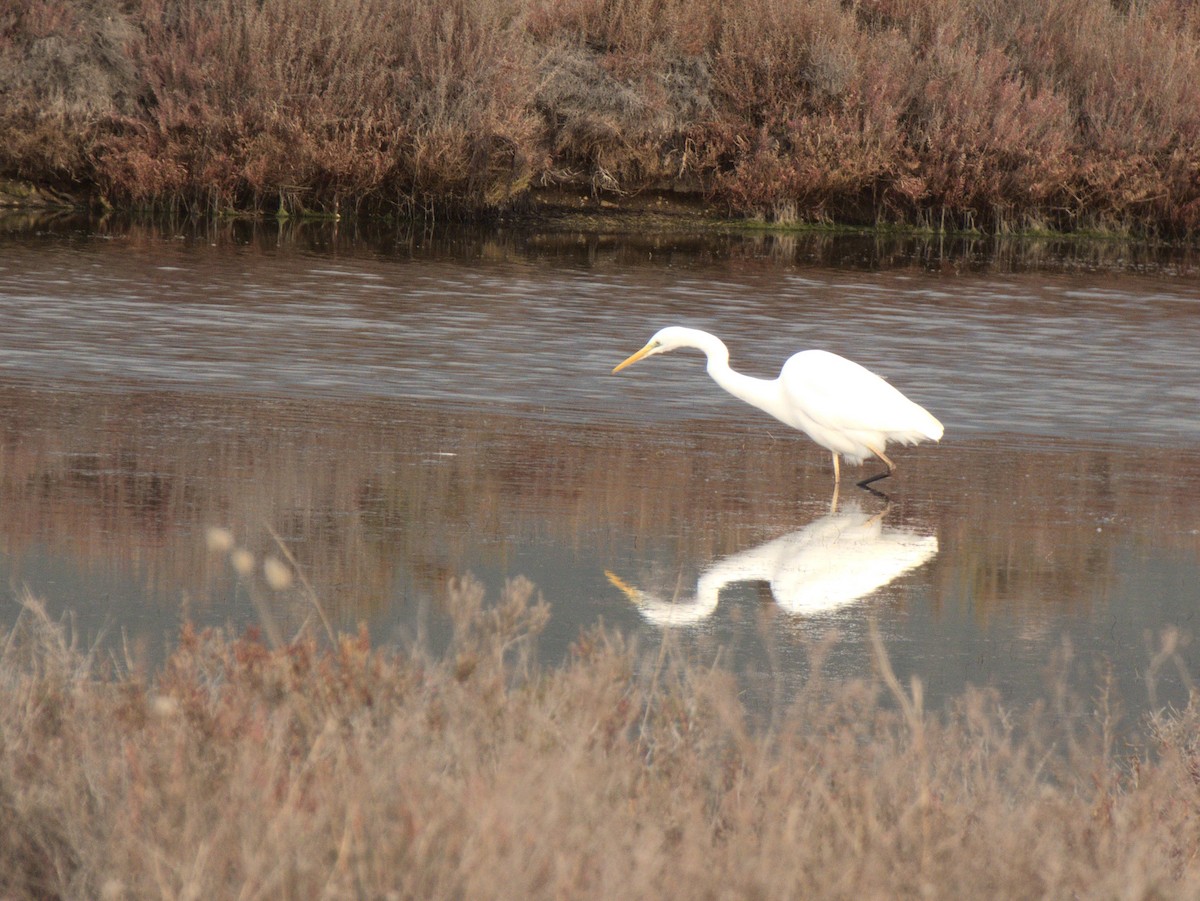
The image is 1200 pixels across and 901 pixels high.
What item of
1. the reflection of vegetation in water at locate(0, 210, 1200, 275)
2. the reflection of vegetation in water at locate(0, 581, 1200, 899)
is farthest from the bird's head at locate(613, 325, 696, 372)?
the reflection of vegetation in water at locate(0, 210, 1200, 275)

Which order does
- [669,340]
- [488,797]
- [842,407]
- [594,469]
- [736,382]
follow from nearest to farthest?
[488,797], [842,407], [594,469], [736,382], [669,340]

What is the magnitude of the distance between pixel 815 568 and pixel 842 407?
1.75 m

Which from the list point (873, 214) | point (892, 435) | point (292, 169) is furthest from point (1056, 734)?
point (873, 214)

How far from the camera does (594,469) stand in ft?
30.5

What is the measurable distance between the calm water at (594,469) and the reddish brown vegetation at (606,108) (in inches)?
303

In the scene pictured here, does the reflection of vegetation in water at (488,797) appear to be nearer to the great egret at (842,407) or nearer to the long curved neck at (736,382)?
the great egret at (842,407)

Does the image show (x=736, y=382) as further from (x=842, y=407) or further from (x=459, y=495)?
(x=459, y=495)

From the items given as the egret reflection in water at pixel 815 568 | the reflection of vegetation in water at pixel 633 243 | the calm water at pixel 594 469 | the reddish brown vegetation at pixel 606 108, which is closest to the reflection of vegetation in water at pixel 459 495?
the calm water at pixel 594 469

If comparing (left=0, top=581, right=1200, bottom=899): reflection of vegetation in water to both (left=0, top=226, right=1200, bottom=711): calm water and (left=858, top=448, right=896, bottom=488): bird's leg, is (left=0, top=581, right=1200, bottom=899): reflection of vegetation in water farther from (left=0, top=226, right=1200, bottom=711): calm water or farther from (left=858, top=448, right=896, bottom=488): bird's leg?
(left=858, top=448, right=896, bottom=488): bird's leg

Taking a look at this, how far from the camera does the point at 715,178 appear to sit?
90.2ft

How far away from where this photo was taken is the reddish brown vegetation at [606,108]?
82.9 feet

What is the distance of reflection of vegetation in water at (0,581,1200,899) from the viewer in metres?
3.37

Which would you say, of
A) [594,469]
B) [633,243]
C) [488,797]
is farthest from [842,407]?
[633,243]

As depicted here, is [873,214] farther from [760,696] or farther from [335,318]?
[760,696]
